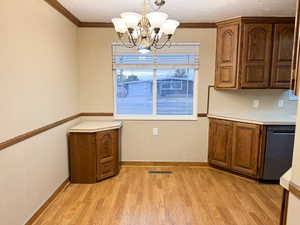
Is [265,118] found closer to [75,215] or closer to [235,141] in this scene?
[235,141]

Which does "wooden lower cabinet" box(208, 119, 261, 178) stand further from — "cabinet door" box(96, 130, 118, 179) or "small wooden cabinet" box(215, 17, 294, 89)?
"cabinet door" box(96, 130, 118, 179)

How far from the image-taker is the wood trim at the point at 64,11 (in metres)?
2.62

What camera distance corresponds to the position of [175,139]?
3.89 metres

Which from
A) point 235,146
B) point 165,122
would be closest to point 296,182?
point 235,146

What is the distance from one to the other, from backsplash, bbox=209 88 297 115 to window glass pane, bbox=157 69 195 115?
1.27 feet

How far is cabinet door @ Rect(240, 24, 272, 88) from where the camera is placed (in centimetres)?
330

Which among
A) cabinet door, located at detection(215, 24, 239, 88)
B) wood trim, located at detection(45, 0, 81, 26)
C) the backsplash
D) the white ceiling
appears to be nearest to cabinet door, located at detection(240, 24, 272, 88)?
cabinet door, located at detection(215, 24, 239, 88)

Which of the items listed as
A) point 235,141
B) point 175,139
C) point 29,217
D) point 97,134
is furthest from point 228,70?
point 29,217

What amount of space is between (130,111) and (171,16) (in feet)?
5.41

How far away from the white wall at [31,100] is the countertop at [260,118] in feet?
7.82

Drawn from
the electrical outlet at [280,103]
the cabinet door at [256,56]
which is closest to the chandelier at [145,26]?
the cabinet door at [256,56]

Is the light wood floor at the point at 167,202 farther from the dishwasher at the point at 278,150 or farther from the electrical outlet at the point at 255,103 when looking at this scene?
the electrical outlet at the point at 255,103

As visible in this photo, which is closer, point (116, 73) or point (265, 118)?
point (265, 118)

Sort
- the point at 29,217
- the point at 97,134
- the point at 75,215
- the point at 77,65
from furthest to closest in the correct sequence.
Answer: the point at 77,65 → the point at 97,134 → the point at 75,215 → the point at 29,217
